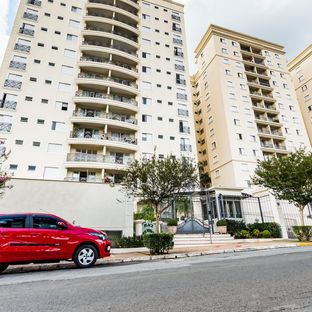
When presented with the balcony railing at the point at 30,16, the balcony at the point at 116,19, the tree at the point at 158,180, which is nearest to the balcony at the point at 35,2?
the balcony railing at the point at 30,16

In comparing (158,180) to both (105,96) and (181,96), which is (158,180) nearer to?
(105,96)

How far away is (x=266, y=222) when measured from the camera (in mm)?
17844

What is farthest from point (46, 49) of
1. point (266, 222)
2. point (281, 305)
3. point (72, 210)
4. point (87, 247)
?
point (281, 305)

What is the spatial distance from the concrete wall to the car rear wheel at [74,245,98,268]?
20.1 feet

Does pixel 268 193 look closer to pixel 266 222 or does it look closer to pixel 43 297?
pixel 266 222

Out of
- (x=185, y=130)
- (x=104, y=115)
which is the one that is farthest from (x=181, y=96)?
(x=104, y=115)

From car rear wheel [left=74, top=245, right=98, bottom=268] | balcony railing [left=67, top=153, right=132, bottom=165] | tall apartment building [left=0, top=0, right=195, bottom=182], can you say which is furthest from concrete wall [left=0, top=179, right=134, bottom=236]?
balcony railing [left=67, top=153, right=132, bottom=165]

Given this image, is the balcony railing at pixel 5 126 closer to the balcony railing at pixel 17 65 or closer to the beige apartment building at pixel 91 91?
the beige apartment building at pixel 91 91

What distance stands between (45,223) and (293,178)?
15.5 m

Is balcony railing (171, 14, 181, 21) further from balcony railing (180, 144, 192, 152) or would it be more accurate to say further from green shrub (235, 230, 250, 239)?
green shrub (235, 230, 250, 239)

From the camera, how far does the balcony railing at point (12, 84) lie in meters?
25.2

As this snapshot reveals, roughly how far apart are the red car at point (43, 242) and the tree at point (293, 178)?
13435mm

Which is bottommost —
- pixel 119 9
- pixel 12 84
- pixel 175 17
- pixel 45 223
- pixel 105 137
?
pixel 45 223

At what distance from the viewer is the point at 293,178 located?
1532 centimetres
